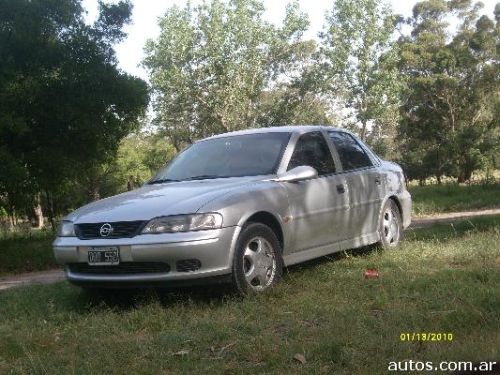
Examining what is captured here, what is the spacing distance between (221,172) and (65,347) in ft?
7.95

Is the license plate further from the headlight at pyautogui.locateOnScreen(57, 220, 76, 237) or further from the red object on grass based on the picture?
the red object on grass

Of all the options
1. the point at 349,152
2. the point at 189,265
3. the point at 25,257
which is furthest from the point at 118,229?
the point at 25,257

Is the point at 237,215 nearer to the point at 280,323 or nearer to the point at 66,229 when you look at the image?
the point at 280,323

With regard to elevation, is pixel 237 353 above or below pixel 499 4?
below

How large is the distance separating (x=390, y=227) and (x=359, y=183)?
972mm

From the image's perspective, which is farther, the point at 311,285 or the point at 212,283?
the point at 311,285

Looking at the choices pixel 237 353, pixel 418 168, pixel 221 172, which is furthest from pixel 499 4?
pixel 237 353

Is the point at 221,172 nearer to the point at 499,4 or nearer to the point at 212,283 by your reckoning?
the point at 212,283

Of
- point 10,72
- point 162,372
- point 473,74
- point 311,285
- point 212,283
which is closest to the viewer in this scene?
point 162,372

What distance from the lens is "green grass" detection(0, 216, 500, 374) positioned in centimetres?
361

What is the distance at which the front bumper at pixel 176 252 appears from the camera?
4.83 metres

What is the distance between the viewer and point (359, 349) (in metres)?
3.66

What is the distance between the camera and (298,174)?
5.80m

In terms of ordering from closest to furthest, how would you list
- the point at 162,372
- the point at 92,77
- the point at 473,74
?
the point at 162,372, the point at 92,77, the point at 473,74
